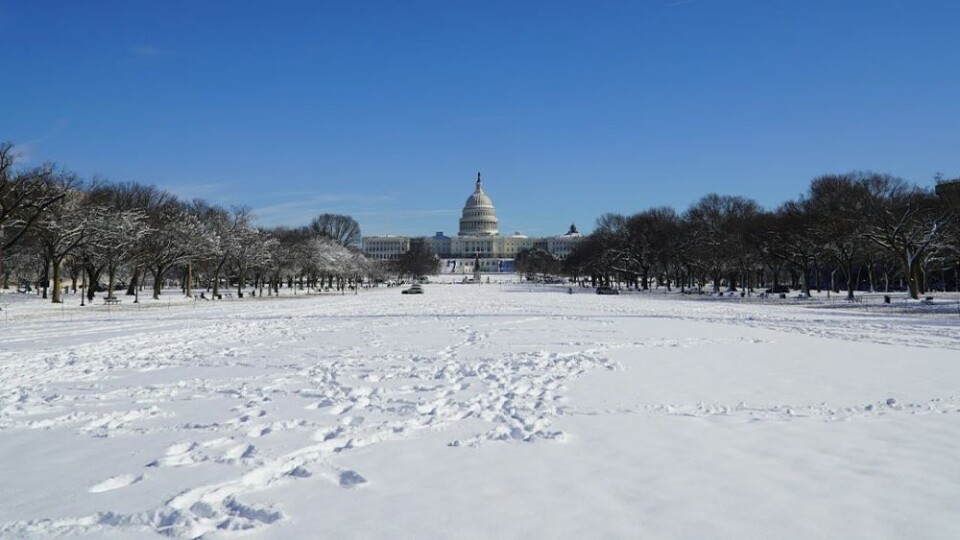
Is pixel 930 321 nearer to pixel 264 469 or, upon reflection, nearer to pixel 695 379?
pixel 695 379

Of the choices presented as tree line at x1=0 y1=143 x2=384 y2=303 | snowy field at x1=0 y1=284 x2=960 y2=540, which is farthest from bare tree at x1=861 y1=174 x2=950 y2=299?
tree line at x1=0 y1=143 x2=384 y2=303

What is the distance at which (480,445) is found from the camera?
7008mm

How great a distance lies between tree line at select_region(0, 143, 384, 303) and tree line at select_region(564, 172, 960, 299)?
36.9 meters

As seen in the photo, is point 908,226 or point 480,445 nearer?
point 480,445

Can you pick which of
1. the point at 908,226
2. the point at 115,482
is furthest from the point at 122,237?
the point at 908,226

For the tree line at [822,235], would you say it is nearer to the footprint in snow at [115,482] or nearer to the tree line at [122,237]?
the tree line at [122,237]

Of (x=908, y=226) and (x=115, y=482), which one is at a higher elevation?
(x=908, y=226)

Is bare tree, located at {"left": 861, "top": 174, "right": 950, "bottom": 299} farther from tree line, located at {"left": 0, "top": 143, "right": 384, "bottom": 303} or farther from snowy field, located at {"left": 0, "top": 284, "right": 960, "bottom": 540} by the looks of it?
tree line, located at {"left": 0, "top": 143, "right": 384, "bottom": 303}

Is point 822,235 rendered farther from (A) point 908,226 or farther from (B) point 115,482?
(B) point 115,482

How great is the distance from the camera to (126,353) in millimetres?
15039

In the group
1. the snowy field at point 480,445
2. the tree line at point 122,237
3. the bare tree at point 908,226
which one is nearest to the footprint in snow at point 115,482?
the snowy field at point 480,445

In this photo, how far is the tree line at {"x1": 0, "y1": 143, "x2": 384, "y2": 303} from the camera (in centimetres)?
3816

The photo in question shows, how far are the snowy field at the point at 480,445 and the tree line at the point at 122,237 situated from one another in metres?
28.1

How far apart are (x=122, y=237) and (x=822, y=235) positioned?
155 feet
